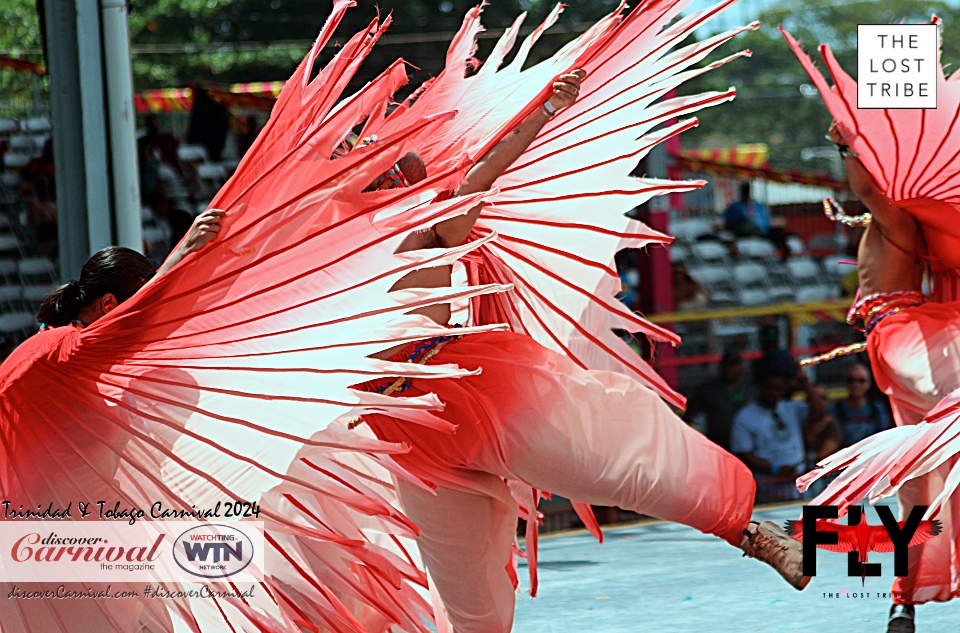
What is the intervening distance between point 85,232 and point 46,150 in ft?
16.2

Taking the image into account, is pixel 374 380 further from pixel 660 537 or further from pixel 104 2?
pixel 660 537

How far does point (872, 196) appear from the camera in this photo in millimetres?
3494

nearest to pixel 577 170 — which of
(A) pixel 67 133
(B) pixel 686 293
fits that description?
(A) pixel 67 133

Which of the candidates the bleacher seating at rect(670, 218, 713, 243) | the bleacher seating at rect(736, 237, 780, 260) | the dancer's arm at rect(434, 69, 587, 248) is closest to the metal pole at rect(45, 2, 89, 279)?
the dancer's arm at rect(434, 69, 587, 248)

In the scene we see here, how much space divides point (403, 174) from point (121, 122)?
2.04 m

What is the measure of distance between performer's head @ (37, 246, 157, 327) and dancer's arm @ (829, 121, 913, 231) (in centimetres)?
201

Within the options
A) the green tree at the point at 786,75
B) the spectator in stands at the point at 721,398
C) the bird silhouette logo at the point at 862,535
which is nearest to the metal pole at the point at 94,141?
the bird silhouette logo at the point at 862,535

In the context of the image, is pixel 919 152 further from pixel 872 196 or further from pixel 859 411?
pixel 859 411

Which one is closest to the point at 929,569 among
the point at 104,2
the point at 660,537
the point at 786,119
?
the point at 660,537

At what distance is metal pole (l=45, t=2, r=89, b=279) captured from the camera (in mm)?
4422

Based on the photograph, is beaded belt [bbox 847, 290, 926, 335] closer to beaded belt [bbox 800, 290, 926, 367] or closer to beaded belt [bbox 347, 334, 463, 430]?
beaded belt [bbox 800, 290, 926, 367]

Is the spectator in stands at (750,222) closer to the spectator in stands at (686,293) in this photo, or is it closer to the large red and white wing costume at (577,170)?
the spectator in stands at (686,293)

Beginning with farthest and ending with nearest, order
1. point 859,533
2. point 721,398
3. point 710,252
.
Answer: point 710,252, point 721,398, point 859,533

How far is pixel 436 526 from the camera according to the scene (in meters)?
2.83
